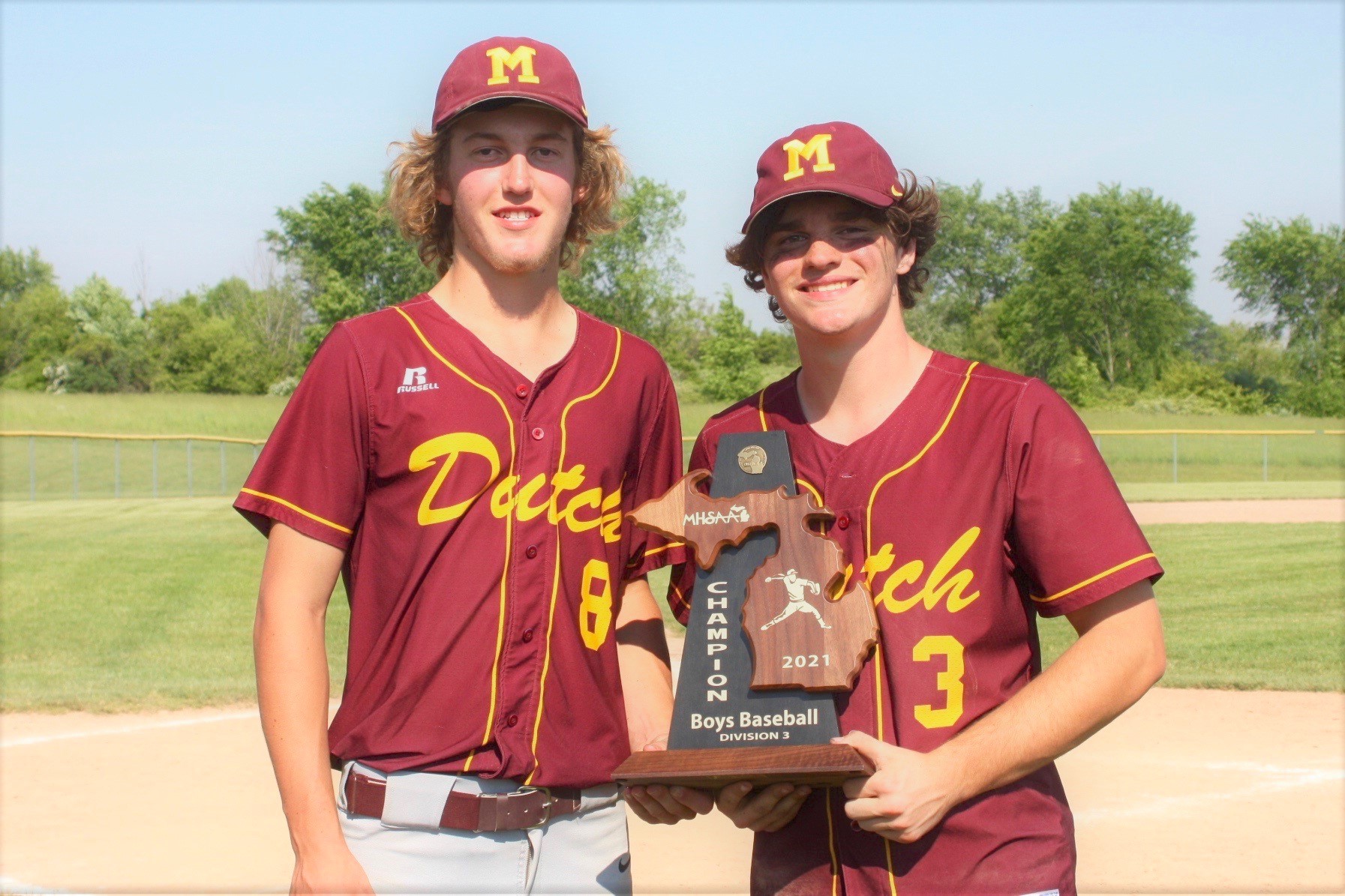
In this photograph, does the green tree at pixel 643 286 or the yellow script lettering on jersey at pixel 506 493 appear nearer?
the yellow script lettering on jersey at pixel 506 493

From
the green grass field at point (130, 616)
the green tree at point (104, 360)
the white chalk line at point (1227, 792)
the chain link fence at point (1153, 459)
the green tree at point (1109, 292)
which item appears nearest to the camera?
the white chalk line at point (1227, 792)

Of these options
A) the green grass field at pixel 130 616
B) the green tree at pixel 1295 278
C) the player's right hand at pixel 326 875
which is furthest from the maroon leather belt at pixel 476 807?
the green tree at pixel 1295 278

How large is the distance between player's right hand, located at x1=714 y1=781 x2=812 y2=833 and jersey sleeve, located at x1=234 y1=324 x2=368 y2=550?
2.98 feet

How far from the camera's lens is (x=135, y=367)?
57.1 metres

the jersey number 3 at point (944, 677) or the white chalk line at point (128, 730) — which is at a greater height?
the jersey number 3 at point (944, 677)

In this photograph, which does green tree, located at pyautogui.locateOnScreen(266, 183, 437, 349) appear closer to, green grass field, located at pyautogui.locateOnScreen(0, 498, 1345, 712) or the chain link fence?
the chain link fence

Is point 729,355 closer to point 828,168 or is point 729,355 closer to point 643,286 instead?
point 643,286

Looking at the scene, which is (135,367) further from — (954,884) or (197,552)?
(954,884)

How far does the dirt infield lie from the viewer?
216 inches

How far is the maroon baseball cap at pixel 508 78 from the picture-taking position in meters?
2.63

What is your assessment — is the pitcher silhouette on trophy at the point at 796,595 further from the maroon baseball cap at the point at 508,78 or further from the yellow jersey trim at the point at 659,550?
the maroon baseball cap at the point at 508,78

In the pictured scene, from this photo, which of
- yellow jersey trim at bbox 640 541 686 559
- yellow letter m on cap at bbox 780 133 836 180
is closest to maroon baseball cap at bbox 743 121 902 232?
yellow letter m on cap at bbox 780 133 836 180

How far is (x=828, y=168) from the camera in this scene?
2.59m

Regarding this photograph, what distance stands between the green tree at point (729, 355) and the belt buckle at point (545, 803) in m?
47.7
